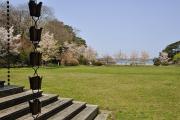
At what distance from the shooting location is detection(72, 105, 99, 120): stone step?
8.41 metres

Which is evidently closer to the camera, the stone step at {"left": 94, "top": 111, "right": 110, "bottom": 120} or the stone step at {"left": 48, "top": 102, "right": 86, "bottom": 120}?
the stone step at {"left": 48, "top": 102, "right": 86, "bottom": 120}

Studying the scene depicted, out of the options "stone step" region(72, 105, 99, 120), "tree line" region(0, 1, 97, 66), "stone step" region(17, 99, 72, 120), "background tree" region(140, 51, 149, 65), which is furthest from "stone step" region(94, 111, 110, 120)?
"background tree" region(140, 51, 149, 65)

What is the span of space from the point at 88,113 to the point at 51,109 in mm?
1411

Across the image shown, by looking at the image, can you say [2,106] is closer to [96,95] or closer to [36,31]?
[36,31]

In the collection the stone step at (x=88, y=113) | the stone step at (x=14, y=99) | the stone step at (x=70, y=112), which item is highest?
the stone step at (x=14, y=99)

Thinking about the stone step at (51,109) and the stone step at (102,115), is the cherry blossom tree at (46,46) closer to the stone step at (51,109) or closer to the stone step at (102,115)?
the stone step at (102,115)

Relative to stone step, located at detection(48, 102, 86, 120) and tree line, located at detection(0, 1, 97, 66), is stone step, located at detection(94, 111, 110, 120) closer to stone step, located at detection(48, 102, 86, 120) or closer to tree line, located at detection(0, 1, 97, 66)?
stone step, located at detection(48, 102, 86, 120)

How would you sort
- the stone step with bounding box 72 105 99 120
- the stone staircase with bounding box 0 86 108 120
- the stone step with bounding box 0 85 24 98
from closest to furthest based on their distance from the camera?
the stone staircase with bounding box 0 86 108 120, the stone step with bounding box 0 85 24 98, the stone step with bounding box 72 105 99 120

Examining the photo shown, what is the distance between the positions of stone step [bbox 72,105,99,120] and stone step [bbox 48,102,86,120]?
0.37 ft

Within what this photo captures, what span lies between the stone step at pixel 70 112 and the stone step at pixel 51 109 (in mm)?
121

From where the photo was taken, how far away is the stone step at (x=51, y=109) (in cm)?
703

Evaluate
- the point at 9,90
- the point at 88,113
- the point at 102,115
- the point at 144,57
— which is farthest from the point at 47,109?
the point at 144,57

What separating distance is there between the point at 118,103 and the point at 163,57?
235ft

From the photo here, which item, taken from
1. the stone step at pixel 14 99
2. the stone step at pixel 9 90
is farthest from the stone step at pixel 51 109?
the stone step at pixel 9 90
